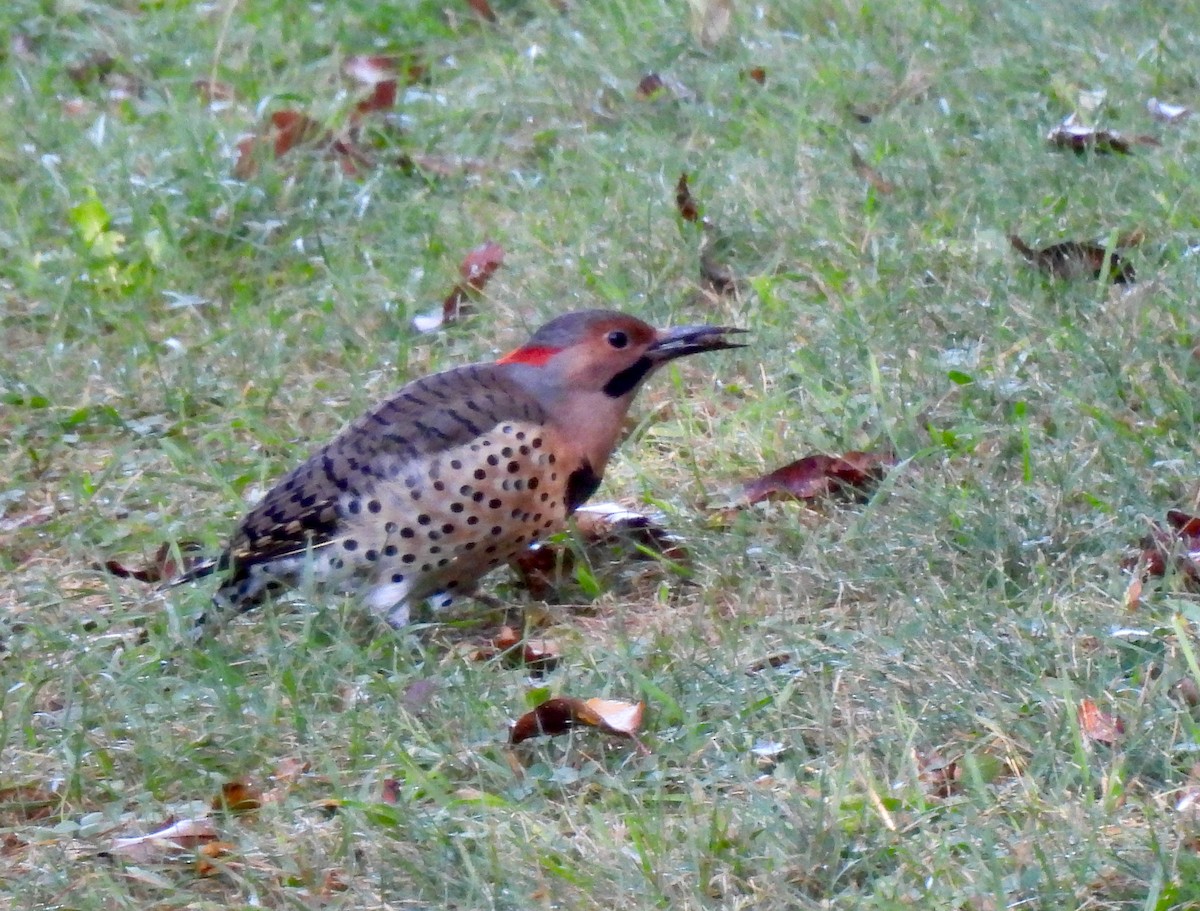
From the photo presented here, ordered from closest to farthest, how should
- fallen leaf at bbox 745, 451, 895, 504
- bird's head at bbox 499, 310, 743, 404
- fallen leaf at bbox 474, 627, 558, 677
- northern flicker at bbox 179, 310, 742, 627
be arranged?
1. fallen leaf at bbox 474, 627, 558, 677
2. northern flicker at bbox 179, 310, 742, 627
3. fallen leaf at bbox 745, 451, 895, 504
4. bird's head at bbox 499, 310, 743, 404

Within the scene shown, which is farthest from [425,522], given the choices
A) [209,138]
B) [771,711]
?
[209,138]

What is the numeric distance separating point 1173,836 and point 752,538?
1.77 meters

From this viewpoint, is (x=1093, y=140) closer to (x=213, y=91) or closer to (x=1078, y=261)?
(x=1078, y=261)

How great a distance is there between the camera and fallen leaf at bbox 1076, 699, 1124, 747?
3.30 meters

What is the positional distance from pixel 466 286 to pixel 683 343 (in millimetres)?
1416

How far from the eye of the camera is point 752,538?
4.58 meters

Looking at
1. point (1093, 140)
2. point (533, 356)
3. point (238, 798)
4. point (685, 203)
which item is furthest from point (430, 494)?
point (1093, 140)

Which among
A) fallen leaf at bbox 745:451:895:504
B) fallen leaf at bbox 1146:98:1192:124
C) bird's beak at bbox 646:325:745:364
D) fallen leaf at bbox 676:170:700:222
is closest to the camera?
fallen leaf at bbox 745:451:895:504

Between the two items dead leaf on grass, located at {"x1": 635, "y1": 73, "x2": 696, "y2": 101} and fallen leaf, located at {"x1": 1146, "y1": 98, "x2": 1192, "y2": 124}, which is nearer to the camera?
fallen leaf, located at {"x1": 1146, "y1": 98, "x2": 1192, "y2": 124}

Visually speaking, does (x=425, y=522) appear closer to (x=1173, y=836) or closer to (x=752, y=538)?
(x=752, y=538)

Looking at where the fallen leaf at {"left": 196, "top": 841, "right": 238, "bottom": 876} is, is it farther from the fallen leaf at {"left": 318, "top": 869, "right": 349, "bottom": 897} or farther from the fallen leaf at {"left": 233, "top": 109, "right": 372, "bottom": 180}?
the fallen leaf at {"left": 233, "top": 109, "right": 372, "bottom": 180}

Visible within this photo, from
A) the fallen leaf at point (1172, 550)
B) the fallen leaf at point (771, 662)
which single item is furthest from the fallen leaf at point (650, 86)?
the fallen leaf at point (771, 662)

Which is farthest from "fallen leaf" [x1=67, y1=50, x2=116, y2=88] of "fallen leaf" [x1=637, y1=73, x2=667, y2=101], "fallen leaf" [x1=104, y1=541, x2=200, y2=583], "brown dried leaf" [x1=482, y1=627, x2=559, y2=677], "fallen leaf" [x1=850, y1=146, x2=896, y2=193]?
"brown dried leaf" [x1=482, y1=627, x2=559, y2=677]

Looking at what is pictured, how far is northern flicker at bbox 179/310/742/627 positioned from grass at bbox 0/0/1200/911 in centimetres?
17
